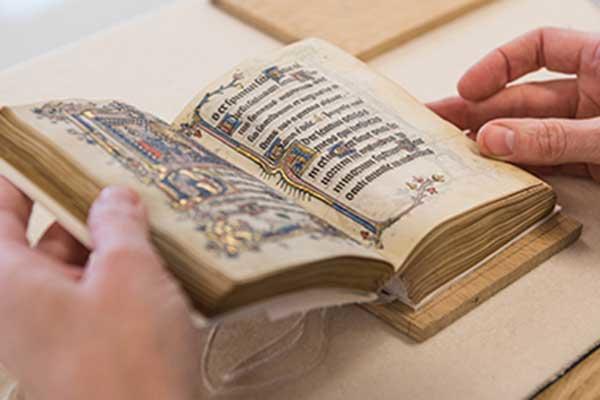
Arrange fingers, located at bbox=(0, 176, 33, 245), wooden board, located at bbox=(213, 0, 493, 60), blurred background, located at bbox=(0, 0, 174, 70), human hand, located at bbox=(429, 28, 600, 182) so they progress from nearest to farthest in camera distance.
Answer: fingers, located at bbox=(0, 176, 33, 245) < human hand, located at bbox=(429, 28, 600, 182) < wooden board, located at bbox=(213, 0, 493, 60) < blurred background, located at bbox=(0, 0, 174, 70)

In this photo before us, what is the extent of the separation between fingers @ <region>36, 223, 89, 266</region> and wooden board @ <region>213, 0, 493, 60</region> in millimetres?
683

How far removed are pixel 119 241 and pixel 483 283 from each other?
0.41 metres

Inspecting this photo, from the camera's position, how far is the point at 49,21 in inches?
94.6

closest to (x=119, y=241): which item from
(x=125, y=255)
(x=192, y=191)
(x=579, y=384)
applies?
(x=125, y=255)

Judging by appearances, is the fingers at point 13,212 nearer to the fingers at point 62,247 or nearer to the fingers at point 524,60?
the fingers at point 62,247

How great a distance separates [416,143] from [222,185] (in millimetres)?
280

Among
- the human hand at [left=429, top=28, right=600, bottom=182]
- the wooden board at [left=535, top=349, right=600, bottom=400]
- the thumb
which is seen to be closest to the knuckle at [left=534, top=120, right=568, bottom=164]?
the thumb

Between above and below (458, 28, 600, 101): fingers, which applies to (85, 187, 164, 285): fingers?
above

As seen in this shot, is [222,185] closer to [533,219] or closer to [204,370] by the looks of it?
[204,370]

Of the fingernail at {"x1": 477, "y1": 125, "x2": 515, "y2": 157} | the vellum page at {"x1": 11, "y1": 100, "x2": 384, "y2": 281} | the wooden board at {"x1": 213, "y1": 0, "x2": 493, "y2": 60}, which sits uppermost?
the vellum page at {"x1": 11, "y1": 100, "x2": 384, "y2": 281}

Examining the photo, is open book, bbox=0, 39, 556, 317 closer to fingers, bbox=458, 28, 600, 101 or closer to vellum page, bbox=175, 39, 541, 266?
vellum page, bbox=175, 39, 541, 266

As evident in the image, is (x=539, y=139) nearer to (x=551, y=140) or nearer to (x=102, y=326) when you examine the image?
(x=551, y=140)

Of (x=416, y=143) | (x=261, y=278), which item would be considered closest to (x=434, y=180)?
(x=416, y=143)

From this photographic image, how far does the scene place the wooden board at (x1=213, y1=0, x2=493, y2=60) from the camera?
1.53 m
